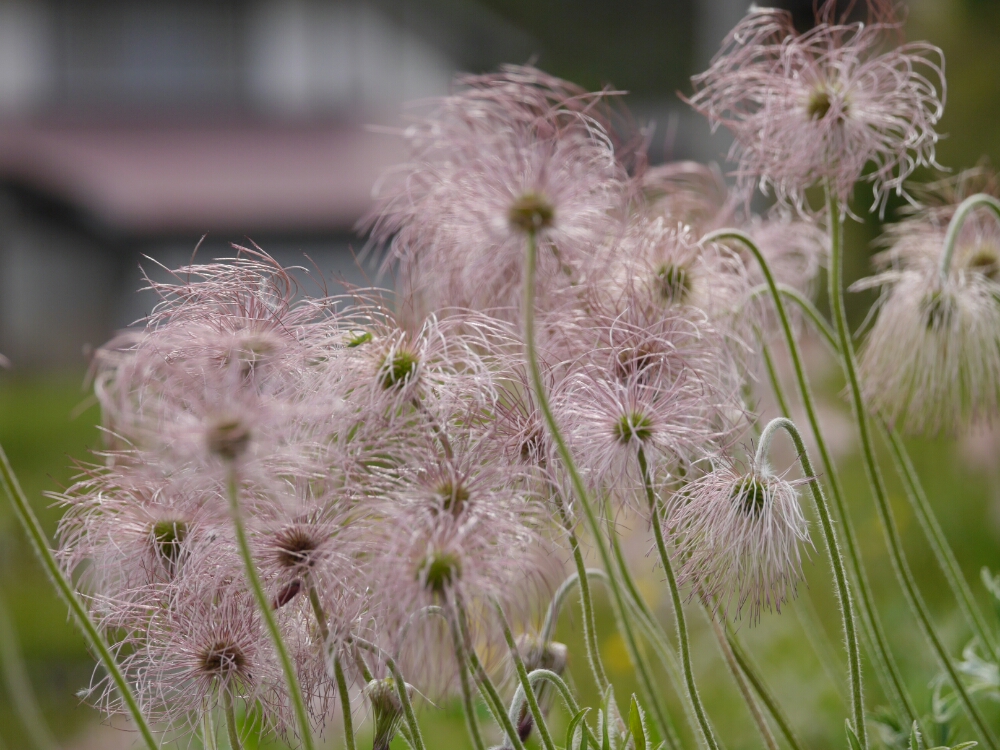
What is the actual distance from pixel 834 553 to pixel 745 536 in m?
0.08

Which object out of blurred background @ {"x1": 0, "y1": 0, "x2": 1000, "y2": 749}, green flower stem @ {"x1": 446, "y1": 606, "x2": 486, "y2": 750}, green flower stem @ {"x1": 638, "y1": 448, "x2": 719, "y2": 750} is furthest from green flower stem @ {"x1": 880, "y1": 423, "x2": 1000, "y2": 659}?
blurred background @ {"x1": 0, "y1": 0, "x2": 1000, "y2": 749}

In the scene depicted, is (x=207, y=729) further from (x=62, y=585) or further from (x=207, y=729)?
(x=62, y=585)

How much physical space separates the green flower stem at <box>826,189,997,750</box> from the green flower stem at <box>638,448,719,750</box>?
29 cm

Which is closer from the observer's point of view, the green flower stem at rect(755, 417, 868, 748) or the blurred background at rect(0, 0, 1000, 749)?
the green flower stem at rect(755, 417, 868, 748)

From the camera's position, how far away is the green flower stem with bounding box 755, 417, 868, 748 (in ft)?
2.88

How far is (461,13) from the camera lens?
17438 millimetres

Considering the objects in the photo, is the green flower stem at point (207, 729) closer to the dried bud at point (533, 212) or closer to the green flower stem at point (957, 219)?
the dried bud at point (533, 212)

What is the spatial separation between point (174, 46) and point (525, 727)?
14.0 meters

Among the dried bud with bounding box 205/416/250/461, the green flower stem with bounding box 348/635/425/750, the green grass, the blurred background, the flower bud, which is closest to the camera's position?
the dried bud with bounding box 205/416/250/461

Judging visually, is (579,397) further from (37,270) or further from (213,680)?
(37,270)

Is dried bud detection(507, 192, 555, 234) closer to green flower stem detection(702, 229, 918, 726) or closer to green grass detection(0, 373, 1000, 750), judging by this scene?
green flower stem detection(702, 229, 918, 726)

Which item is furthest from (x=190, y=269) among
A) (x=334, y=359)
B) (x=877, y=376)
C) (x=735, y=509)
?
(x=877, y=376)

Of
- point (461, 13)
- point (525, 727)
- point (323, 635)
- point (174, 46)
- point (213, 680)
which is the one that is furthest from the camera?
point (461, 13)

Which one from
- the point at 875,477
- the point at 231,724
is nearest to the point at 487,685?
the point at 231,724
